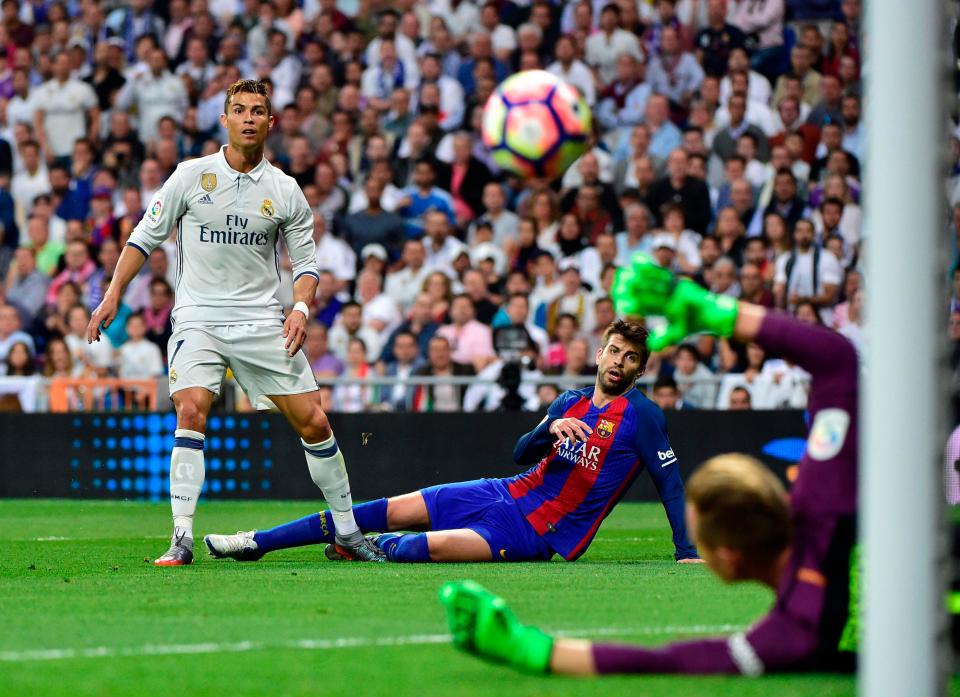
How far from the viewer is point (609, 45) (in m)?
17.8

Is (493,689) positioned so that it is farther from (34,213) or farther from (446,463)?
(34,213)

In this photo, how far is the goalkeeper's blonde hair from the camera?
4.52 metres

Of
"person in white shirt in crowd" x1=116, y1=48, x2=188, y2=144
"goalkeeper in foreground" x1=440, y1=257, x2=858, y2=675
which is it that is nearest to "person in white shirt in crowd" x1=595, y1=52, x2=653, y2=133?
"person in white shirt in crowd" x1=116, y1=48, x2=188, y2=144

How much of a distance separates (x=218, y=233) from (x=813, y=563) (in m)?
5.01

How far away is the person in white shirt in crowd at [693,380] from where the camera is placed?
569 inches

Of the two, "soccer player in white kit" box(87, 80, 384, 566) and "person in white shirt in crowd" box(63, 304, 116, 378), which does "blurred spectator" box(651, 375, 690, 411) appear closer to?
"person in white shirt in crowd" box(63, 304, 116, 378)

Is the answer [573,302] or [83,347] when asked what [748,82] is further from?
[83,347]

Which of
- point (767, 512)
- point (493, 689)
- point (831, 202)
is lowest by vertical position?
point (493, 689)

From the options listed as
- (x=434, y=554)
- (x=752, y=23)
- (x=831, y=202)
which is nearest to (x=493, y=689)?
(x=434, y=554)

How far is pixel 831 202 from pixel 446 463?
167 inches

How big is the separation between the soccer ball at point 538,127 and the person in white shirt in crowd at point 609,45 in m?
3.87

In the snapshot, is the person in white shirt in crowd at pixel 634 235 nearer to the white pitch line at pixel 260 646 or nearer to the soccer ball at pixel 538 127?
the soccer ball at pixel 538 127

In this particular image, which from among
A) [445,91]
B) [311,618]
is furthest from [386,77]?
[311,618]

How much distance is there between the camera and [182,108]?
Answer: 19.6m
